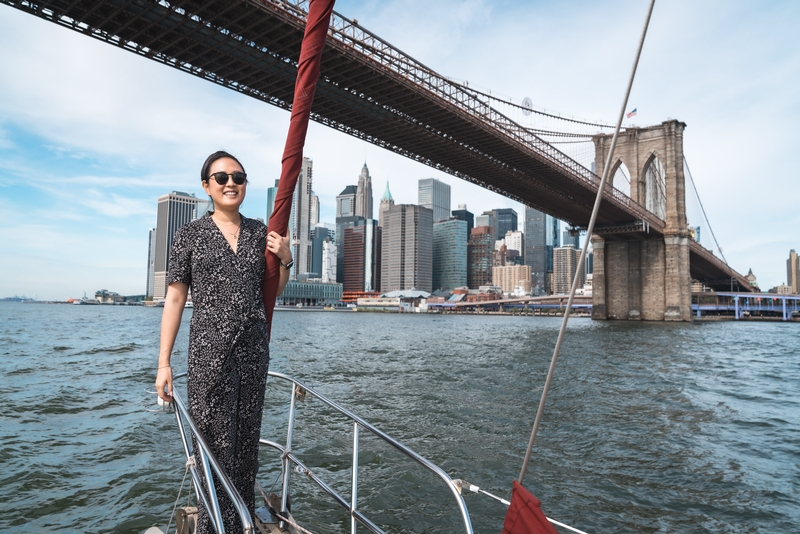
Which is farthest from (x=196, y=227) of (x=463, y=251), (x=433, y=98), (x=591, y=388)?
(x=463, y=251)

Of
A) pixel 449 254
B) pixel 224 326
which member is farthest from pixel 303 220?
pixel 224 326

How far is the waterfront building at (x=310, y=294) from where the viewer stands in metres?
120

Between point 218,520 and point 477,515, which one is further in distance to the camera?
point 477,515

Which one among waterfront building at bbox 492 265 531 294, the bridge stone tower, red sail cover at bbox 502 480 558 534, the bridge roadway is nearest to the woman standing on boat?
red sail cover at bbox 502 480 558 534

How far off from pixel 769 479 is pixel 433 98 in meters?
21.6

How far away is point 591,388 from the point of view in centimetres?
1093

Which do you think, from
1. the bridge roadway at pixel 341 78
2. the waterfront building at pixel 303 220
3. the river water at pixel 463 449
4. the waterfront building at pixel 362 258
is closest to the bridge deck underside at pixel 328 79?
the bridge roadway at pixel 341 78

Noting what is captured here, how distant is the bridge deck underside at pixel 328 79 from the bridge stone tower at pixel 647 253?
13.4m

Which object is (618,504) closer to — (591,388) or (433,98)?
(591,388)

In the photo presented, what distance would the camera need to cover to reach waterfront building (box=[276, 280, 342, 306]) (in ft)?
394

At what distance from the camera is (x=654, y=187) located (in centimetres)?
5994

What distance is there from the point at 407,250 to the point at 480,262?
28.7 meters

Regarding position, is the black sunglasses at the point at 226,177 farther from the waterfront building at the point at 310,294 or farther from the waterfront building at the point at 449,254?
the waterfront building at the point at 449,254

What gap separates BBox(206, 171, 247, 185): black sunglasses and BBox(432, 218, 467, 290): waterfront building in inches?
6156
